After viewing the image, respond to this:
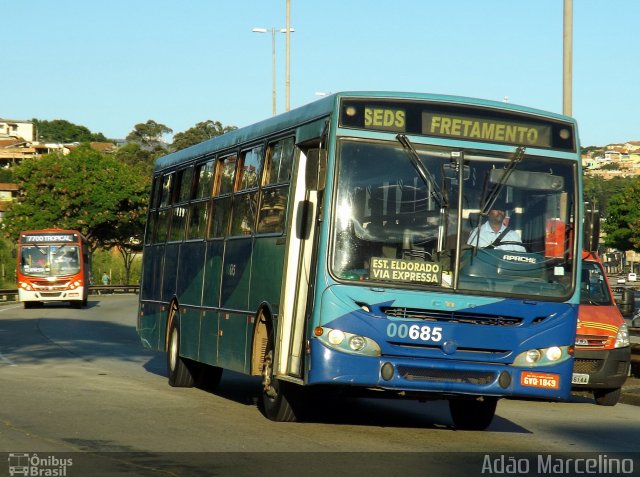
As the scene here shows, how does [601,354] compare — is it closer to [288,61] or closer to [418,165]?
[418,165]

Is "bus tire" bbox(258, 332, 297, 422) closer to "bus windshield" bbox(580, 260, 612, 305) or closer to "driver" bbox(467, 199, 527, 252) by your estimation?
"driver" bbox(467, 199, 527, 252)

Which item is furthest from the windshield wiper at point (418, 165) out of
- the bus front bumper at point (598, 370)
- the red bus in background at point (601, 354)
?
the bus front bumper at point (598, 370)

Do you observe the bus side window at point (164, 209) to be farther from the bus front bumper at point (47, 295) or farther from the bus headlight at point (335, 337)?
the bus front bumper at point (47, 295)

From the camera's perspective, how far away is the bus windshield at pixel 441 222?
424 inches

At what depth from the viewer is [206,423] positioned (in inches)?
465

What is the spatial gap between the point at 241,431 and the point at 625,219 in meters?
111

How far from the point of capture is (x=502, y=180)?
11094mm

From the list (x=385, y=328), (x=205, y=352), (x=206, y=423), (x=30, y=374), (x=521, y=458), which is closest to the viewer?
(x=521, y=458)

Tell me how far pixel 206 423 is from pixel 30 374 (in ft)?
22.3

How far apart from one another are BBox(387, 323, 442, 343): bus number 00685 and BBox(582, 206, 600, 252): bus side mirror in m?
1.89

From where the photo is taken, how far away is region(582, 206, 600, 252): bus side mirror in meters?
11.6

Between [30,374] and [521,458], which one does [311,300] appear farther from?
[30,374]

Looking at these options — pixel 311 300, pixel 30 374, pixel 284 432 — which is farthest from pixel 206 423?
pixel 30 374

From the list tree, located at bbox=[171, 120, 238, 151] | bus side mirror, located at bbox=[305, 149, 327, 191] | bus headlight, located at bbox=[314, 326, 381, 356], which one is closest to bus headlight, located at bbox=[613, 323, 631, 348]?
bus headlight, located at bbox=[314, 326, 381, 356]
